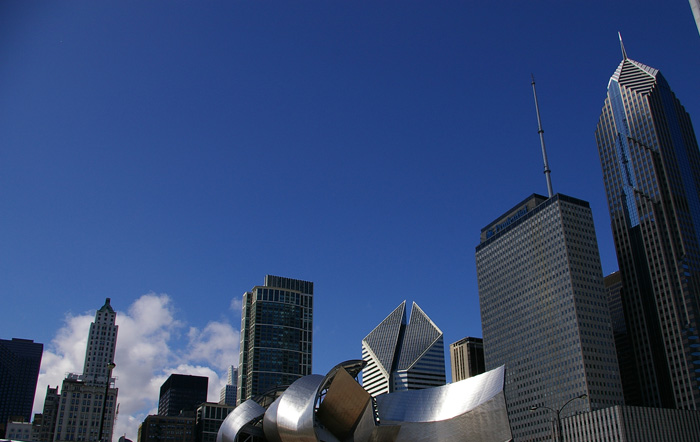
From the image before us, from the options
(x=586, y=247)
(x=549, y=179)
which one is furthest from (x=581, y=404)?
(x=549, y=179)

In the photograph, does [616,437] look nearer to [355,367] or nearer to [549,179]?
[549,179]

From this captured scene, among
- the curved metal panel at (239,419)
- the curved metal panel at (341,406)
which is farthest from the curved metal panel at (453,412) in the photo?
the curved metal panel at (239,419)

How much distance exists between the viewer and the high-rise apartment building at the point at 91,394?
13162 cm

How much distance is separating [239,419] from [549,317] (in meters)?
95.5

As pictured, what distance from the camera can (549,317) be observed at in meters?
145

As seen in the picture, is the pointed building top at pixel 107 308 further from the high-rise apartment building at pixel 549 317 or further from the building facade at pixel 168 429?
the high-rise apartment building at pixel 549 317

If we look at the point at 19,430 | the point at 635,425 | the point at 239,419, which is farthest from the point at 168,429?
the point at 635,425

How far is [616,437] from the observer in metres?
119

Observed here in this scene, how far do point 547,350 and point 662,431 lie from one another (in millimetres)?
28712

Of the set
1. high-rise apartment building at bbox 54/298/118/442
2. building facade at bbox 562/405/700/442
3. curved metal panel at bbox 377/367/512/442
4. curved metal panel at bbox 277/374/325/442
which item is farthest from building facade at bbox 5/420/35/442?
curved metal panel at bbox 377/367/512/442

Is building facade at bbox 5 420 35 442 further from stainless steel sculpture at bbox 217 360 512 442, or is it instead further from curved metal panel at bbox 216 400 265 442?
stainless steel sculpture at bbox 217 360 512 442

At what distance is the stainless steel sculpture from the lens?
5622 cm

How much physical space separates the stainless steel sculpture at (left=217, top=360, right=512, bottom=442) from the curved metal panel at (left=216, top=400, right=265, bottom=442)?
5.64 metres

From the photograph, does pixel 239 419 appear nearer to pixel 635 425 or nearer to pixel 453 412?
pixel 453 412
